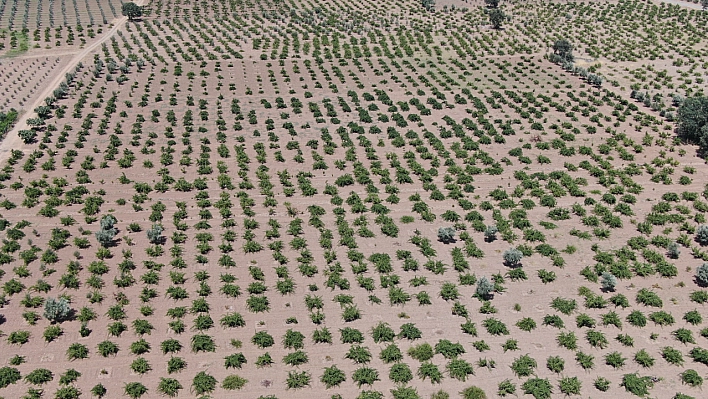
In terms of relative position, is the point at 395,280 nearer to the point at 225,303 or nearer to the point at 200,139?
the point at 225,303

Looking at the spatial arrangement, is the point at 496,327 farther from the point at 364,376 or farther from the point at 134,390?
the point at 134,390

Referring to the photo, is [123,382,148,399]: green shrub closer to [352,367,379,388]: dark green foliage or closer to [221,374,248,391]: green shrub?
[221,374,248,391]: green shrub

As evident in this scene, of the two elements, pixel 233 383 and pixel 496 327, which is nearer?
pixel 233 383

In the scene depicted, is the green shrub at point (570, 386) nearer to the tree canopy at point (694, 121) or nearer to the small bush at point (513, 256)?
the small bush at point (513, 256)

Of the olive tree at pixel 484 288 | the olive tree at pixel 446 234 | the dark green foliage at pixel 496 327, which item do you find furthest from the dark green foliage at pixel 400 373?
the olive tree at pixel 446 234

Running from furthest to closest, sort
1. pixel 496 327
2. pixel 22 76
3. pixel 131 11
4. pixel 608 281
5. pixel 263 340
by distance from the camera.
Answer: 1. pixel 131 11
2. pixel 22 76
3. pixel 608 281
4. pixel 496 327
5. pixel 263 340

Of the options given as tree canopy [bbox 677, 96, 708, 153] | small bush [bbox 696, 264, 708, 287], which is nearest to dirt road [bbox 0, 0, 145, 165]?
small bush [bbox 696, 264, 708, 287]

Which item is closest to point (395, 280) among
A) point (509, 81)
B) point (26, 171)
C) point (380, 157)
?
point (380, 157)

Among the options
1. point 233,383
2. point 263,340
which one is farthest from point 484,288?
point 233,383
